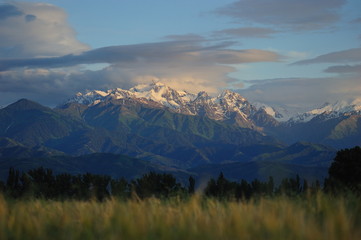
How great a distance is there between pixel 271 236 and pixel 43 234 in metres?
5.13

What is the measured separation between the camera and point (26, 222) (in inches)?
500

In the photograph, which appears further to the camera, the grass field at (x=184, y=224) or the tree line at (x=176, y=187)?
the tree line at (x=176, y=187)

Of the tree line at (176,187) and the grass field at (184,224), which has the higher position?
the grass field at (184,224)

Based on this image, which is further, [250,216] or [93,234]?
[250,216]

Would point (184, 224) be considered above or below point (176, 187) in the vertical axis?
above

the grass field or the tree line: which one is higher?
the grass field

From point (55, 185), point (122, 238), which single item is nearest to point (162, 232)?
point (122, 238)

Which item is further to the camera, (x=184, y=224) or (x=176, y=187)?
(x=176, y=187)

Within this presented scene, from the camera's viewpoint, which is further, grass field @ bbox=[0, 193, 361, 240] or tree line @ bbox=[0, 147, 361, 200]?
tree line @ bbox=[0, 147, 361, 200]

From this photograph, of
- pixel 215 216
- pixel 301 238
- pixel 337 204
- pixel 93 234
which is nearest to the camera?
pixel 301 238

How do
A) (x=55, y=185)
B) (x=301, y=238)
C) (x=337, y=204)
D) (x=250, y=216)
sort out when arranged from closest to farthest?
(x=301, y=238) < (x=250, y=216) < (x=337, y=204) < (x=55, y=185)

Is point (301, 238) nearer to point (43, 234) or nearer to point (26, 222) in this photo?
point (43, 234)

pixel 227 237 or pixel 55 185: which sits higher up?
pixel 227 237

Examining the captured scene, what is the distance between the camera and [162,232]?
1130cm
